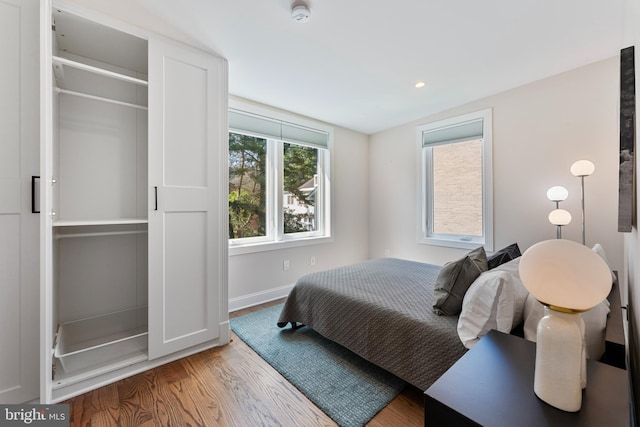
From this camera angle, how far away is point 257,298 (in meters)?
3.06

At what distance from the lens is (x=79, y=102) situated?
1.95 meters

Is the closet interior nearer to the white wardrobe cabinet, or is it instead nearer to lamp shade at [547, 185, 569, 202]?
the white wardrobe cabinet

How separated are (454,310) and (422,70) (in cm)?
201

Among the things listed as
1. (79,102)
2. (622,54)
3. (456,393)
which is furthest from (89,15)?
(622,54)

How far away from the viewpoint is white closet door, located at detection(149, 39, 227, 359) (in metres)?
1.85

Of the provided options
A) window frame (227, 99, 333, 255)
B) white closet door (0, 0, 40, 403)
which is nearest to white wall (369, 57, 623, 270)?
window frame (227, 99, 333, 255)

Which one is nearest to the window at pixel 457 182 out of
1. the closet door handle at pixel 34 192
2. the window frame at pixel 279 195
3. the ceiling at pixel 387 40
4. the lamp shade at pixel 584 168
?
the ceiling at pixel 387 40

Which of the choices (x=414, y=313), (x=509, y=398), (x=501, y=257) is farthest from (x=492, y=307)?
(x=501, y=257)

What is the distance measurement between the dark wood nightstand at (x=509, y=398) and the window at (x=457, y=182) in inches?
93.9

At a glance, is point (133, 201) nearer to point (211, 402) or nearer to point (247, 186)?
point (247, 186)

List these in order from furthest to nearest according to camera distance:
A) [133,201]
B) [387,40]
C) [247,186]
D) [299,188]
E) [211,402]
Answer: [299,188], [247,186], [133,201], [387,40], [211,402]

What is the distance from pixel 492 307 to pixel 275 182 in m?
2.52

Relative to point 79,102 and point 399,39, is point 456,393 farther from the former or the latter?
point 79,102

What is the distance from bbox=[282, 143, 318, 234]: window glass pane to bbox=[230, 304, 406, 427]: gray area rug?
4.58ft
